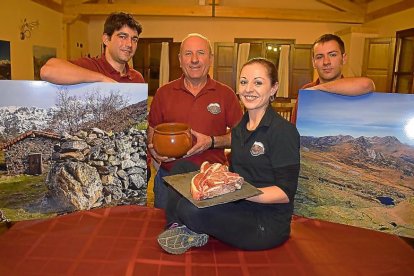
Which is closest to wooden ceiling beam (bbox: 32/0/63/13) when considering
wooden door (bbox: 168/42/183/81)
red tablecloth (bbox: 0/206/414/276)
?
wooden door (bbox: 168/42/183/81)

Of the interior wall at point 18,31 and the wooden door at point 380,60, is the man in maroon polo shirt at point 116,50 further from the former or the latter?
the wooden door at point 380,60

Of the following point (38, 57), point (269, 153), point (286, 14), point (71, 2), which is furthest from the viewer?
point (286, 14)

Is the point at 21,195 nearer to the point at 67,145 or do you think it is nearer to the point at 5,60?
the point at 67,145

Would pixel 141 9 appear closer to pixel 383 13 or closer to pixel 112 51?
pixel 383 13

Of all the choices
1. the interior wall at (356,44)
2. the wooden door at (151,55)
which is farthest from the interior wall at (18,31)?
the interior wall at (356,44)

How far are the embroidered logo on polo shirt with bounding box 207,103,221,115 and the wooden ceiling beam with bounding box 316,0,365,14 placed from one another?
518 cm

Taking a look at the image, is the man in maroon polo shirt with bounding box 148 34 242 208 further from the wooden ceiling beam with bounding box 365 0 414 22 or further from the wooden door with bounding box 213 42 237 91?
the wooden door with bounding box 213 42 237 91

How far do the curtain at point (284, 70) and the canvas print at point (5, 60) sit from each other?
4.30m

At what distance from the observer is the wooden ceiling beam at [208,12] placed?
6082mm

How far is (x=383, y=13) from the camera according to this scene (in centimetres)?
558

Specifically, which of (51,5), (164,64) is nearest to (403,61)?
(164,64)

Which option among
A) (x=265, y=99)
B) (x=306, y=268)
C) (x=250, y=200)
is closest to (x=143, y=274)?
(x=250, y=200)

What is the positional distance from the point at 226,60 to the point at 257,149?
5.46 metres

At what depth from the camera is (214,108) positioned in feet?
6.68
